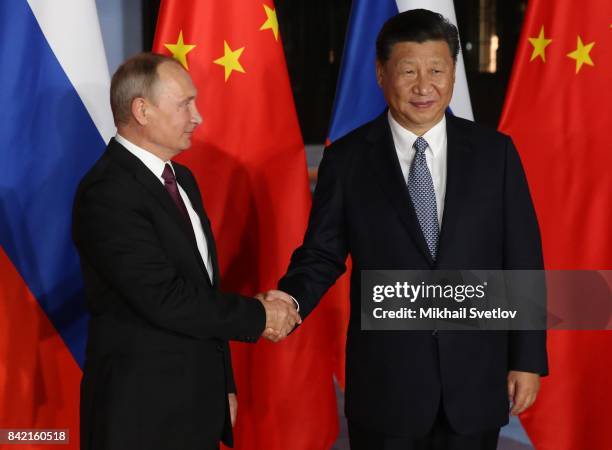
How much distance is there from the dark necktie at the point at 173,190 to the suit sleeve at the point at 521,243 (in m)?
0.61

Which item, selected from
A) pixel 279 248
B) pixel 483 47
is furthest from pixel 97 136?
pixel 483 47

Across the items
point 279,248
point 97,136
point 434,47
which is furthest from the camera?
point 279,248

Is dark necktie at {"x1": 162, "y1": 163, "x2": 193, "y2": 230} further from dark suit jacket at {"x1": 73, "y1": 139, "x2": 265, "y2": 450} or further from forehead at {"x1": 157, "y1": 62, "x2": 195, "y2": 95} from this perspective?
forehead at {"x1": 157, "y1": 62, "x2": 195, "y2": 95}

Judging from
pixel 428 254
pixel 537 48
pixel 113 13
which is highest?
pixel 113 13

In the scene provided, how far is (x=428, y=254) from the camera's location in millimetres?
1586

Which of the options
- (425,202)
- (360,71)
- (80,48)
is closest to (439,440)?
(425,202)

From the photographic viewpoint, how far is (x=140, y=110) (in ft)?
5.13

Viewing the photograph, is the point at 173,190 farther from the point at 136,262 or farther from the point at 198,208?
the point at 136,262

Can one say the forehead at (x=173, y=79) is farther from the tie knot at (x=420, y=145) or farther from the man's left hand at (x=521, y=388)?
the man's left hand at (x=521, y=388)

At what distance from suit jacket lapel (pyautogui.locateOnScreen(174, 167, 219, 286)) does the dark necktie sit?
7cm

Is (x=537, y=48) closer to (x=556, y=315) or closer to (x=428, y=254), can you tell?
(x=556, y=315)

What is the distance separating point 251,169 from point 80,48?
51 cm

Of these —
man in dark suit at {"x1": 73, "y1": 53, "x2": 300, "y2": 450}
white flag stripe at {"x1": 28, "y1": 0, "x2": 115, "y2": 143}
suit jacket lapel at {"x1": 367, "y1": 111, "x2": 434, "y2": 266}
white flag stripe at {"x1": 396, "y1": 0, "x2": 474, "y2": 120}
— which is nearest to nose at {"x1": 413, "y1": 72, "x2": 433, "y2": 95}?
suit jacket lapel at {"x1": 367, "y1": 111, "x2": 434, "y2": 266}

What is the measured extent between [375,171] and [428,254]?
204 millimetres
